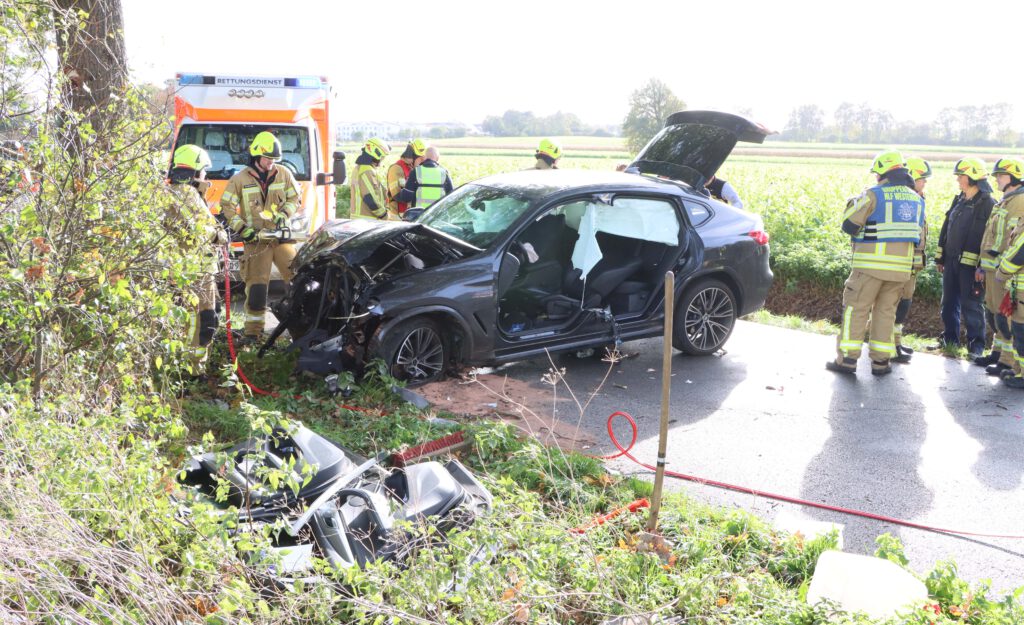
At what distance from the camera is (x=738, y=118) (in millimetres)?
8477

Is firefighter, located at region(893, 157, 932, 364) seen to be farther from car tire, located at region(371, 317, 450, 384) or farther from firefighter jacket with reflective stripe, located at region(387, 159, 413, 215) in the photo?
firefighter jacket with reflective stripe, located at region(387, 159, 413, 215)

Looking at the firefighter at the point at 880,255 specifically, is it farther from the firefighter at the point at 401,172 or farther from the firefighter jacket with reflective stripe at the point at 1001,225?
the firefighter at the point at 401,172

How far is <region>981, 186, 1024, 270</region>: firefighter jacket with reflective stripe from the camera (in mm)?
8352

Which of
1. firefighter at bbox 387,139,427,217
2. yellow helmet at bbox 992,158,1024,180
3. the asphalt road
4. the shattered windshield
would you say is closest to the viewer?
the asphalt road

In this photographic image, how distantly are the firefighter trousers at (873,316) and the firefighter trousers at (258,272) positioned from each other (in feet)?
17.2

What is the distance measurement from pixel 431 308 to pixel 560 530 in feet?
10.3

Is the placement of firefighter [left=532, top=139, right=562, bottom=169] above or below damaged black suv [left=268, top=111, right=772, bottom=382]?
above

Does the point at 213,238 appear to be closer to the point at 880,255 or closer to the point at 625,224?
the point at 625,224

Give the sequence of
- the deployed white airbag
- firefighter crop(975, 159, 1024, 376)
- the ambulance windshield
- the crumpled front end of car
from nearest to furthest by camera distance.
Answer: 1. the crumpled front end of car
2. the deployed white airbag
3. firefighter crop(975, 159, 1024, 376)
4. the ambulance windshield

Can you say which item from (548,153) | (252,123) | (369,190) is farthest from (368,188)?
(548,153)

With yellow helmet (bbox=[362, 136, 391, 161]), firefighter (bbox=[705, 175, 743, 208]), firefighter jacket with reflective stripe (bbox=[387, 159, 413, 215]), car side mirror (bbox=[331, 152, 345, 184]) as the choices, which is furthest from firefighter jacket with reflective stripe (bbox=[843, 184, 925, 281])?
car side mirror (bbox=[331, 152, 345, 184])

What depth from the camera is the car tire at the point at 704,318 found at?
8203 millimetres

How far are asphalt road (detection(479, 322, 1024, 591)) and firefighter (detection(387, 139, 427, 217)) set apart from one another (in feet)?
12.5

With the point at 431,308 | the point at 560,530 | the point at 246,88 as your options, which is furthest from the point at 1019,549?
the point at 246,88
